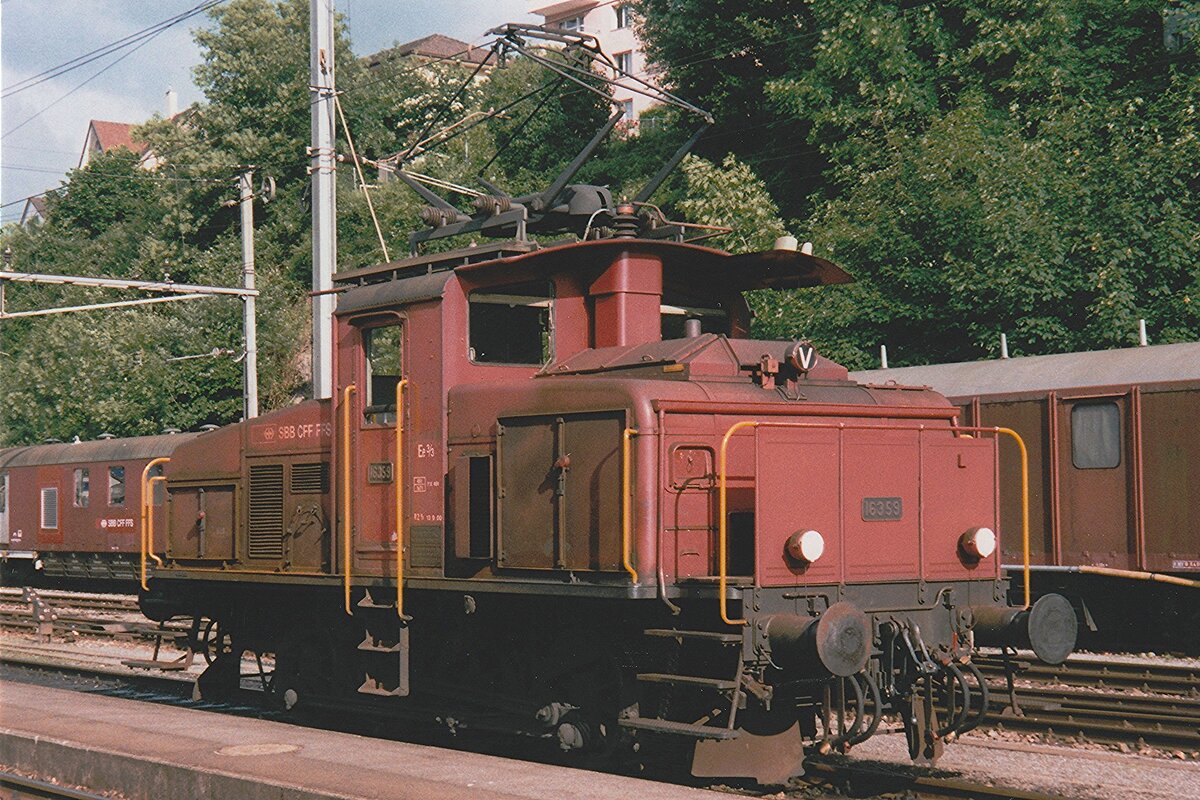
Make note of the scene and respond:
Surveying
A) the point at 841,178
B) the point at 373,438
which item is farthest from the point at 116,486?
the point at 373,438

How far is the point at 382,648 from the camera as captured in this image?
10773 millimetres

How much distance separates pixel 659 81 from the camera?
123 ft

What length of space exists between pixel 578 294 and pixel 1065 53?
67.7 ft

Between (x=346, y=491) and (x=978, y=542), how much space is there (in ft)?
15.4

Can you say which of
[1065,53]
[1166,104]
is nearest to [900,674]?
[1166,104]

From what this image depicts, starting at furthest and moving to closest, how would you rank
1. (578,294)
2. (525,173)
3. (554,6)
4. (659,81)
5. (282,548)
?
(554,6)
(525,173)
(659,81)
(282,548)
(578,294)

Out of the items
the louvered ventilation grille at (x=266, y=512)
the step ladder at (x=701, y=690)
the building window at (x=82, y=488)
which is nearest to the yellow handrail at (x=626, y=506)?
the step ladder at (x=701, y=690)

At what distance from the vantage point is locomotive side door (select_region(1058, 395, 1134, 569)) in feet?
54.3

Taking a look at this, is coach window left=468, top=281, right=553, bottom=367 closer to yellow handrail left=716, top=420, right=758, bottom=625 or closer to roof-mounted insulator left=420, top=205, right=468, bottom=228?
roof-mounted insulator left=420, top=205, right=468, bottom=228

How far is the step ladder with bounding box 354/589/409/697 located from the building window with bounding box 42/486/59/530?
22.3 meters

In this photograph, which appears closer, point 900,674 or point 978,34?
point 900,674

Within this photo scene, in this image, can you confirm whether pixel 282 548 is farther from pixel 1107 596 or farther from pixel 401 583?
pixel 1107 596

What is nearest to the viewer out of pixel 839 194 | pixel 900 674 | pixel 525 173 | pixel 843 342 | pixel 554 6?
pixel 900 674

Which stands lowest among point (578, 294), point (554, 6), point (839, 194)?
point (578, 294)
